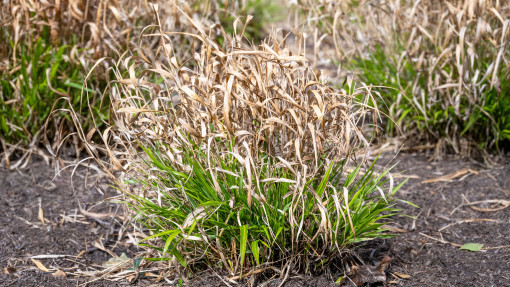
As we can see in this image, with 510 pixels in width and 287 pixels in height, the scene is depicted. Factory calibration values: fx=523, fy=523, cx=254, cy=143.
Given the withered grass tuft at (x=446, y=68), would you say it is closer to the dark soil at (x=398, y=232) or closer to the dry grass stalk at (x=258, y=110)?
the dark soil at (x=398, y=232)

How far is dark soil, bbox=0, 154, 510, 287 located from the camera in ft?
7.83

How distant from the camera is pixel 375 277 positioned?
2.25 meters

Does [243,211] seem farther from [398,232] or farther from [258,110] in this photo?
[398,232]

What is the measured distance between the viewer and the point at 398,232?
9.18 feet

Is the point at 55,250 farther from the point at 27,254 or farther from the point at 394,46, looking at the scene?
the point at 394,46

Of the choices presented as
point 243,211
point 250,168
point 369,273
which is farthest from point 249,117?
point 369,273

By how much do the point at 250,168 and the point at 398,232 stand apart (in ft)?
3.67

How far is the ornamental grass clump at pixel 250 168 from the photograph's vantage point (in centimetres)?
209

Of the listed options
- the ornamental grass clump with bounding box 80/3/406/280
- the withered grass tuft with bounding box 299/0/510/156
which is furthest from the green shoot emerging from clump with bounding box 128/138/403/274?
the withered grass tuft with bounding box 299/0/510/156

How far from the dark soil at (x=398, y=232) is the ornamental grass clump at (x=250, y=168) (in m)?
0.17

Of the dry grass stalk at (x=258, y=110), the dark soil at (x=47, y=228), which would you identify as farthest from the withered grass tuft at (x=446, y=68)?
the dark soil at (x=47, y=228)

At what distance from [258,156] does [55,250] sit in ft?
4.00

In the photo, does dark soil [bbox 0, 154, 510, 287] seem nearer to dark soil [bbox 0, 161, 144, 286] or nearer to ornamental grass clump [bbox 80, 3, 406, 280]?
→ dark soil [bbox 0, 161, 144, 286]

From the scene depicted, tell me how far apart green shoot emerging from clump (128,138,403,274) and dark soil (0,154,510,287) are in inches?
5.3
